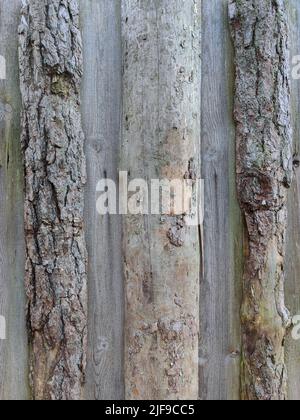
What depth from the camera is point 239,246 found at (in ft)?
4.83

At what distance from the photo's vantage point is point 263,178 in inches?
54.9

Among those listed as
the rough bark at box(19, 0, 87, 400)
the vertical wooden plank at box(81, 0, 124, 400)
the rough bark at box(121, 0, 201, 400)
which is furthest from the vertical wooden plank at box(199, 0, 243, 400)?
the rough bark at box(19, 0, 87, 400)

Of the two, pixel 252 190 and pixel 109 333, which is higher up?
pixel 252 190

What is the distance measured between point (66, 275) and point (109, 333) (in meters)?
0.28

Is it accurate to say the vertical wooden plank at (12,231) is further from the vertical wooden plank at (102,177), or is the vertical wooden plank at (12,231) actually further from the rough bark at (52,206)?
the vertical wooden plank at (102,177)

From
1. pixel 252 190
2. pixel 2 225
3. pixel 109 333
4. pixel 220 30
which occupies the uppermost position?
pixel 220 30

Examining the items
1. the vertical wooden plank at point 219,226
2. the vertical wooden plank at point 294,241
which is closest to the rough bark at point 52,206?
the vertical wooden plank at point 219,226

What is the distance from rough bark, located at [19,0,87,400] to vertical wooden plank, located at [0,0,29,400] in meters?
0.09

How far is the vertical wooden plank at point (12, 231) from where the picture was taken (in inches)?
57.1

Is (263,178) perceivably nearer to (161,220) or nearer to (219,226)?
(219,226)

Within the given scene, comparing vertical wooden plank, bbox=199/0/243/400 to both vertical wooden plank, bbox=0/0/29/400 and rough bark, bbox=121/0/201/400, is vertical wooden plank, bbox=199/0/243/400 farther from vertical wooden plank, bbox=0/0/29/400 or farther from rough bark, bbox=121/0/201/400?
vertical wooden plank, bbox=0/0/29/400

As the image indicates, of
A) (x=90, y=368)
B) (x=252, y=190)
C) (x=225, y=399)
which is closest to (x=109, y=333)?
(x=90, y=368)

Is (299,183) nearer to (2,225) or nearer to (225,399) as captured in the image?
(225,399)

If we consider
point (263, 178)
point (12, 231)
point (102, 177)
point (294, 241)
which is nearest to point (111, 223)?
point (102, 177)
